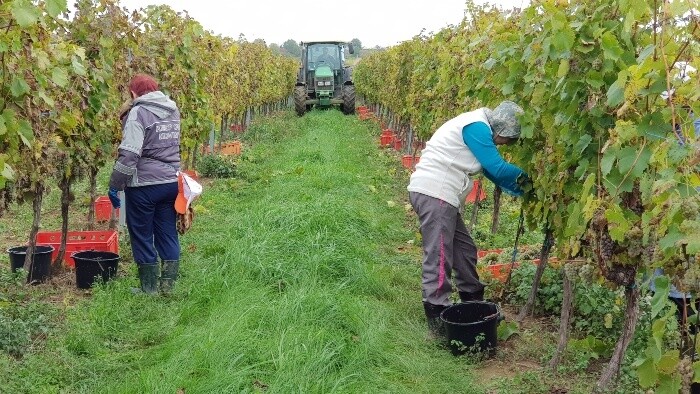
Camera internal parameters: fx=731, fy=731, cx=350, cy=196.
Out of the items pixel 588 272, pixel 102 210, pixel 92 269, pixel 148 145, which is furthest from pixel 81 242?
pixel 588 272

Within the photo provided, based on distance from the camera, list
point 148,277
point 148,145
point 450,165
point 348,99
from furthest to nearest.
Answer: point 348,99 → point 148,277 → point 148,145 → point 450,165

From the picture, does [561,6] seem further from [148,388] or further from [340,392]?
[148,388]

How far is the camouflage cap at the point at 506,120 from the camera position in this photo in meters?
4.64

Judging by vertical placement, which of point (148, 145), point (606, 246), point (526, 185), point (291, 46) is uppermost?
point (291, 46)

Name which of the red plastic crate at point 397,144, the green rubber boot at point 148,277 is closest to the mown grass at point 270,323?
the green rubber boot at point 148,277

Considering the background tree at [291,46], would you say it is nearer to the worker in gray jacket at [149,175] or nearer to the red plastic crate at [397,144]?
the red plastic crate at [397,144]

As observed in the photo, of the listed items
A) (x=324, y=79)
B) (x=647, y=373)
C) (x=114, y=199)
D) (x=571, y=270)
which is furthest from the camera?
(x=324, y=79)

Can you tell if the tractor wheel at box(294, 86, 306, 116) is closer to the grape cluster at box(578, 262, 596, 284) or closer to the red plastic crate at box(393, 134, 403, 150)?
the red plastic crate at box(393, 134, 403, 150)

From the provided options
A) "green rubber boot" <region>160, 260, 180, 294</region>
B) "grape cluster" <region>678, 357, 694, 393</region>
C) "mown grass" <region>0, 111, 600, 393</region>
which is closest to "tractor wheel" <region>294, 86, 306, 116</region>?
"mown grass" <region>0, 111, 600, 393</region>

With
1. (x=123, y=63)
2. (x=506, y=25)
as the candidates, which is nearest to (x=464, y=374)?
(x=506, y=25)

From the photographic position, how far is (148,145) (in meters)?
5.46

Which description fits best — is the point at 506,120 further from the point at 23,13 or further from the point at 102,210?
the point at 102,210

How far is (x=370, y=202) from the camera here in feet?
30.8

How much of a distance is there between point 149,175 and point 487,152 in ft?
8.26
